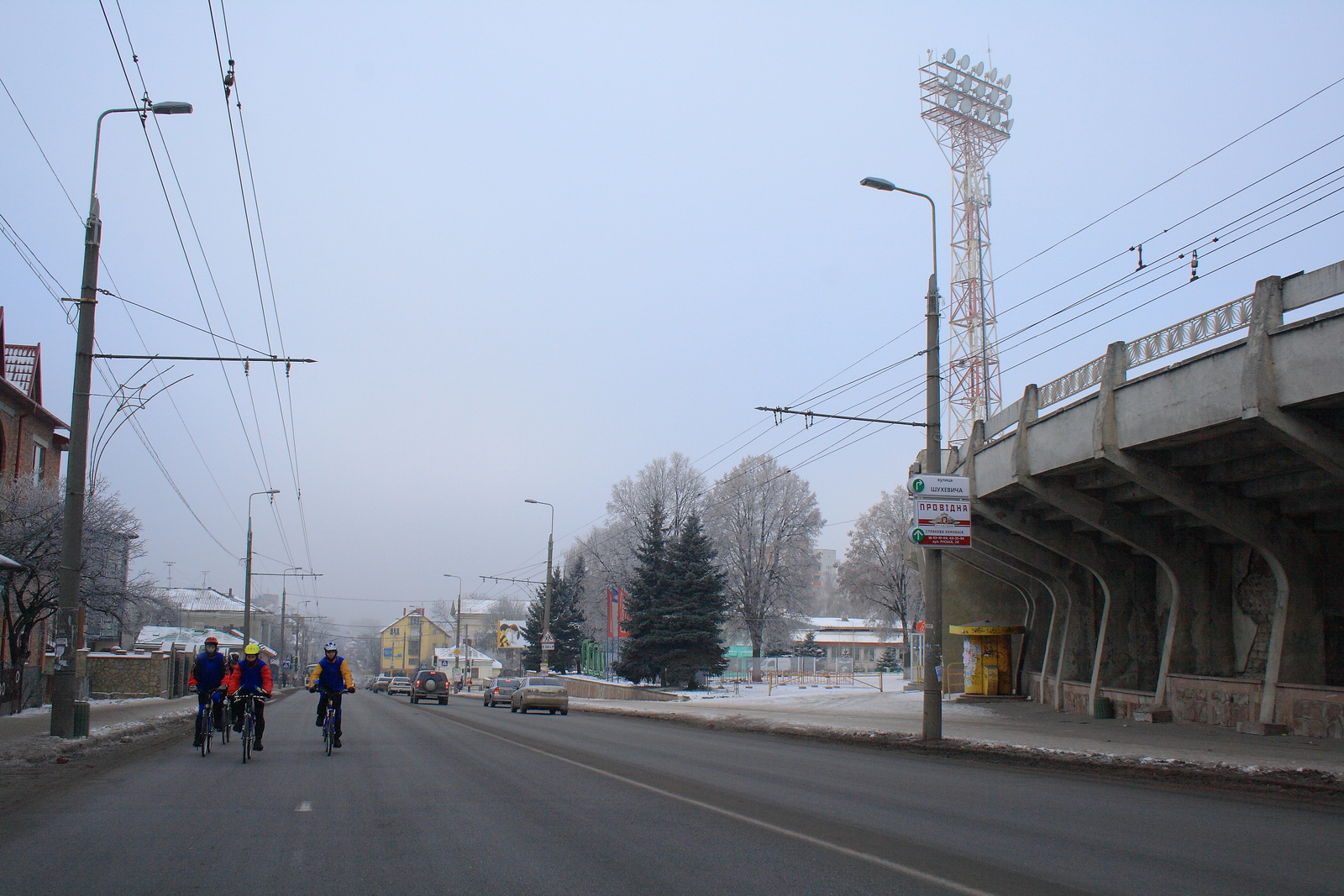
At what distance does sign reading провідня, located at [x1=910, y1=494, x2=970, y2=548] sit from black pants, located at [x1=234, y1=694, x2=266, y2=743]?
439 inches

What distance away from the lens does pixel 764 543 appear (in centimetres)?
6116

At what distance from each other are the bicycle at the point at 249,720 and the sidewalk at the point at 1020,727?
12.3 meters

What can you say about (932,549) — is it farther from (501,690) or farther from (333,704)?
(501,690)

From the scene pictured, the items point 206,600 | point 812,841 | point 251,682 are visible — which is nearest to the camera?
point 812,841

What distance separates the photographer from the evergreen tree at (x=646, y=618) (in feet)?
146

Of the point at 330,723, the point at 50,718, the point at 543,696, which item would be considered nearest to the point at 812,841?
the point at 330,723

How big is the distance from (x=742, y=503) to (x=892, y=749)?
43.3 metres

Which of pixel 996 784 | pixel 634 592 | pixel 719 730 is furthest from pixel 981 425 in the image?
pixel 634 592

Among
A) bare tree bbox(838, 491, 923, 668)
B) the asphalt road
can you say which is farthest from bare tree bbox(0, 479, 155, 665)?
bare tree bbox(838, 491, 923, 668)

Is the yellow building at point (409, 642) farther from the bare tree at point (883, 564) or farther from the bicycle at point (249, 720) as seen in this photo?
the bicycle at point (249, 720)

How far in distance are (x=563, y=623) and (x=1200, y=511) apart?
49.0 m

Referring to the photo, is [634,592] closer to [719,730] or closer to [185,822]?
[719,730]

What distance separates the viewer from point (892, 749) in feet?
59.9

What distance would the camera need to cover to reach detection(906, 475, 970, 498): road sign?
18.1 metres
